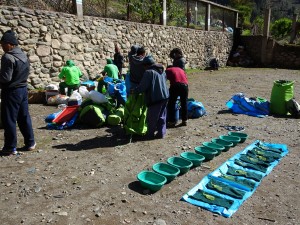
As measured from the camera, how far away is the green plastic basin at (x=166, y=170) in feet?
12.7

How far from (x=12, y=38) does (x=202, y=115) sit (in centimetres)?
451

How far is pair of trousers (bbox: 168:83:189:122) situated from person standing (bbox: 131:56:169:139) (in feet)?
2.20

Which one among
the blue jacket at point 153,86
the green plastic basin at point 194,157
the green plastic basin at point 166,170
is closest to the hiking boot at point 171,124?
the blue jacket at point 153,86

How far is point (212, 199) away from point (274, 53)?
18849 millimetres

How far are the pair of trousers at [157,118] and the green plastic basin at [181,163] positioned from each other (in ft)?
3.95

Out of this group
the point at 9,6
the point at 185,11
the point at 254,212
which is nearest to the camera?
the point at 254,212

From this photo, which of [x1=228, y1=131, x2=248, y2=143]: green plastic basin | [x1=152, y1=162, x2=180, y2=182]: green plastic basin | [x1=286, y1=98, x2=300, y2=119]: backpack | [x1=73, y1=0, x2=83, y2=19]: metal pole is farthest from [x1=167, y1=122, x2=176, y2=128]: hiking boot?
[x1=73, y1=0, x2=83, y2=19]: metal pole

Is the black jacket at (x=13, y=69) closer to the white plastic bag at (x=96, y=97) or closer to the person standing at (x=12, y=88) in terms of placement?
the person standing at (x=12, y=88)

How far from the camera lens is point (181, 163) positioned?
434cm

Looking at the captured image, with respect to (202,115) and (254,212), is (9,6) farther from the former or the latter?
(254,212)

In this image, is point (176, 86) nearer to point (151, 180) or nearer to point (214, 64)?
point (151, 180)

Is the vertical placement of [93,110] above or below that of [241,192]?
above

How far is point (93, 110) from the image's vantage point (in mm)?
6059

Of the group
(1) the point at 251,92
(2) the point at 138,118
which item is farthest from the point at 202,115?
(1) the point at 251,92
